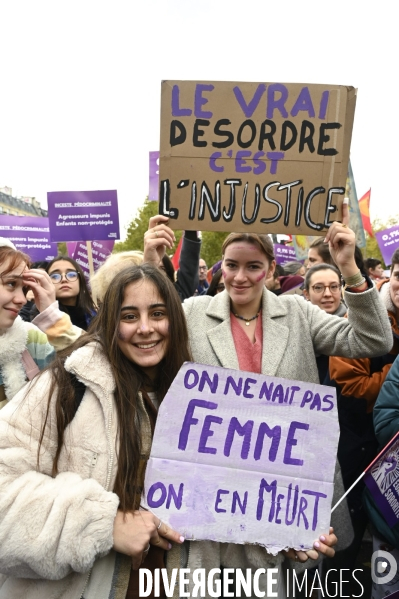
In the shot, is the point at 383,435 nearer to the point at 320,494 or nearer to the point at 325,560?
the point at 320,494

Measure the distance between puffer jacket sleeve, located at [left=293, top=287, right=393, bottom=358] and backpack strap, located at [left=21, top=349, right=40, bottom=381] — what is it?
4.03 ft

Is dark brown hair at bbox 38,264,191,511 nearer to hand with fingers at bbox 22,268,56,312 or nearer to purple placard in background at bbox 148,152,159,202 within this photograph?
hand with fingers at bbox 22,268,56,312

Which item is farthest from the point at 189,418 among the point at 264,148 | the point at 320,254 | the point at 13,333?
the point at 320,254

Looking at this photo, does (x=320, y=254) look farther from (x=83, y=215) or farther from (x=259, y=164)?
(x=83, y=215)

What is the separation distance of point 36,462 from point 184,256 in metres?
1.42

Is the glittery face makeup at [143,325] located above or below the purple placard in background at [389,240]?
above

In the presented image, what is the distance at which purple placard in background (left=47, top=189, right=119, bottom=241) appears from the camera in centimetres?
680

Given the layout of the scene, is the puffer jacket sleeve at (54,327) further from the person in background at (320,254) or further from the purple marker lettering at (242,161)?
the person in background at (320,254)

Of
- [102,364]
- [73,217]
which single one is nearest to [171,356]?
[102,364]

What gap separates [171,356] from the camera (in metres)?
1.95

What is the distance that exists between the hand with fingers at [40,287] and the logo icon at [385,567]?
1.92m

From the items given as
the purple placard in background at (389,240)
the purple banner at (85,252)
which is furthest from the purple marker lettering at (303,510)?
the purple placard in background at (389,240)

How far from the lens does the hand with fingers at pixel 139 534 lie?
63.9 inches

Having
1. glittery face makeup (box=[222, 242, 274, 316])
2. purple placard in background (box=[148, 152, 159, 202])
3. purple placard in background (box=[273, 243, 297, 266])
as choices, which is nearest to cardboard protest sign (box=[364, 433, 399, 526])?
glittery face makeup (box=[222, 242, 274, 316])
